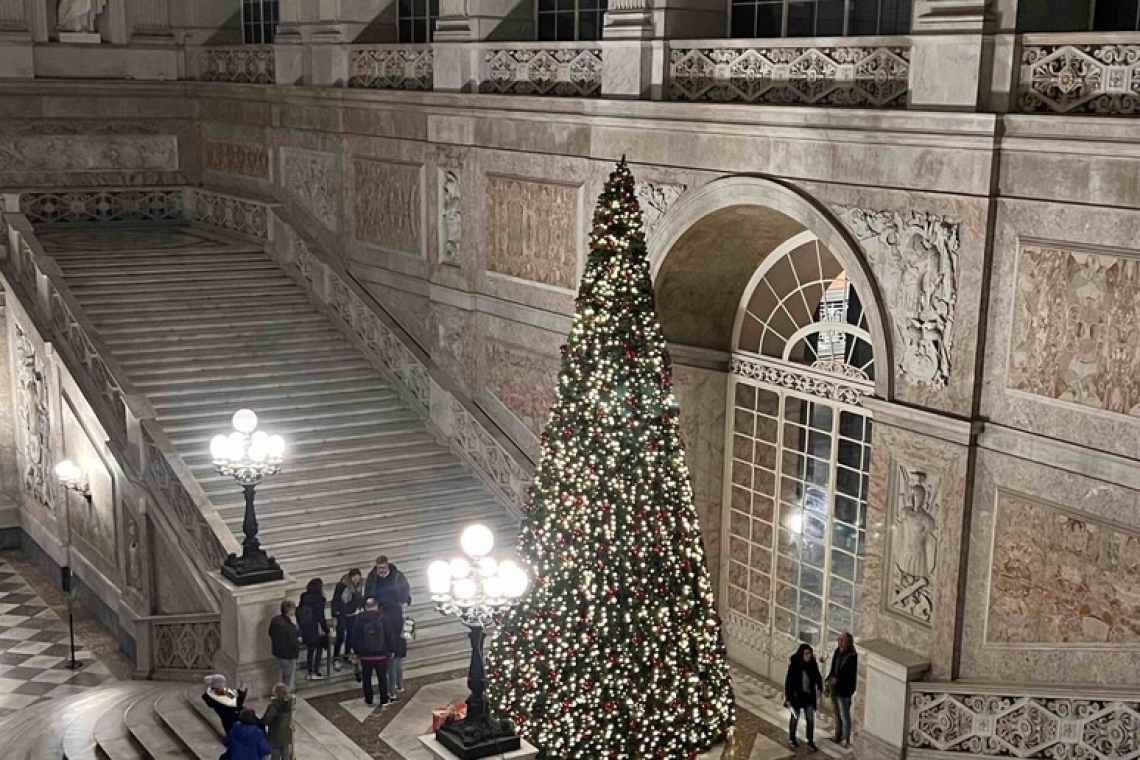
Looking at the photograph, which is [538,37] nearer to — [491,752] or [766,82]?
[766,82]

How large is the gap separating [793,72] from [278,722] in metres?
7.37

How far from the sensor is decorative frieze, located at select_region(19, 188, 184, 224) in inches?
914

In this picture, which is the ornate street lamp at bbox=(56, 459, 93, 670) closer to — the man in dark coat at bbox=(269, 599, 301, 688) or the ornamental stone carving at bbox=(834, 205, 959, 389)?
the man in dark coat at bbox=(269, 599, 301, 688)

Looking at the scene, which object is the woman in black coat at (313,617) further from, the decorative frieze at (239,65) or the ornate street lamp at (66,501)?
the decorative frieze at (239,65)

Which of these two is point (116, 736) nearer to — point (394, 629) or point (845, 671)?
point (394, 629)

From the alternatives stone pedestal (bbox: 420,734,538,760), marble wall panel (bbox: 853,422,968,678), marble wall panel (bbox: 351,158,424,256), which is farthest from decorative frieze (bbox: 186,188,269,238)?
stone pedestal (bbox: 420,734,538,760)

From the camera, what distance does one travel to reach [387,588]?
13727 mm

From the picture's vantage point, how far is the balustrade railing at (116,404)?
15214mm

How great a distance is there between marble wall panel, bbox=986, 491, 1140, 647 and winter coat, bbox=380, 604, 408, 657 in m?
5.51

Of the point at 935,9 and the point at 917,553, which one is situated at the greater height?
the point at 935,9

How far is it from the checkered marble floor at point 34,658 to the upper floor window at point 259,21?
33.9ft

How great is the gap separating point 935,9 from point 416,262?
9459mm

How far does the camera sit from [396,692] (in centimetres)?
1366

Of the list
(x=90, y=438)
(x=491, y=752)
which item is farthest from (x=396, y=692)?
(x=90, y=438)
